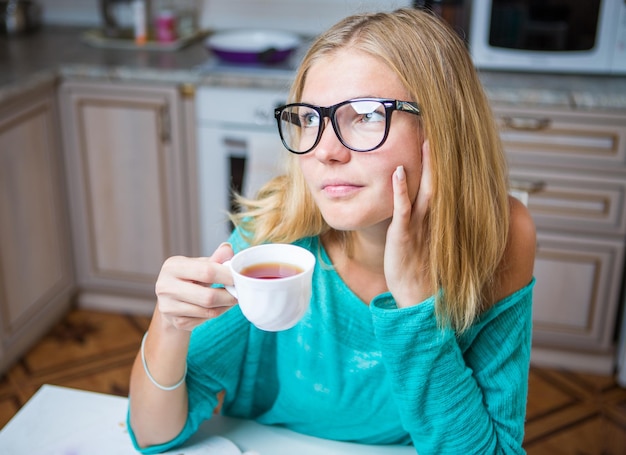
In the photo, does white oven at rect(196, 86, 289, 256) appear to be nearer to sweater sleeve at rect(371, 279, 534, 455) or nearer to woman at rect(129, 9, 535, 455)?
woman at rect(129, 9, 535, 455)

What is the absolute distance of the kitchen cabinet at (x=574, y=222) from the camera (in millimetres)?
2338

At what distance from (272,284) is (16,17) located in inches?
103

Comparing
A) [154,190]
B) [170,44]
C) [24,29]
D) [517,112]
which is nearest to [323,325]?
[517,112]

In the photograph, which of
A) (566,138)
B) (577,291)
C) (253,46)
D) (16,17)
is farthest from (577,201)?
(16,17)

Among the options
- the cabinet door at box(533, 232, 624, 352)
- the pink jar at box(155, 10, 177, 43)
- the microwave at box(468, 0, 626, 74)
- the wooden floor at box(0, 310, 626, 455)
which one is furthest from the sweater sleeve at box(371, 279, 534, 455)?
the pink jar at box(155, 10, 177, 43)

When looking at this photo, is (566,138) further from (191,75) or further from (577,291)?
(191,75)

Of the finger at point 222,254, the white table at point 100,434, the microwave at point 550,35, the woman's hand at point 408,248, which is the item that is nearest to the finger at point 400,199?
the woman's hand at point 408,248

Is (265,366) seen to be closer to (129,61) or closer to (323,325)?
(323,325)

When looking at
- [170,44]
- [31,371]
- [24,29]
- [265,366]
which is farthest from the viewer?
[24,29]

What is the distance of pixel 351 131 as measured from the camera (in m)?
1.00

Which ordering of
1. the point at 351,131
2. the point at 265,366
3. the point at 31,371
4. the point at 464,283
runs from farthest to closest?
1. the point at 31,371
2. the point at 265,366
3. the point at 464,283
4. the point at 351,131

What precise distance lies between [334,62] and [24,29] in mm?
2406

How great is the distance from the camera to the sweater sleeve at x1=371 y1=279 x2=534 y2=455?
102 centimetres

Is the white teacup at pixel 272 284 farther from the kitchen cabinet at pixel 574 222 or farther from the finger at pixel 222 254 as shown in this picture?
the kitchen cabinet at pixel 574 222
